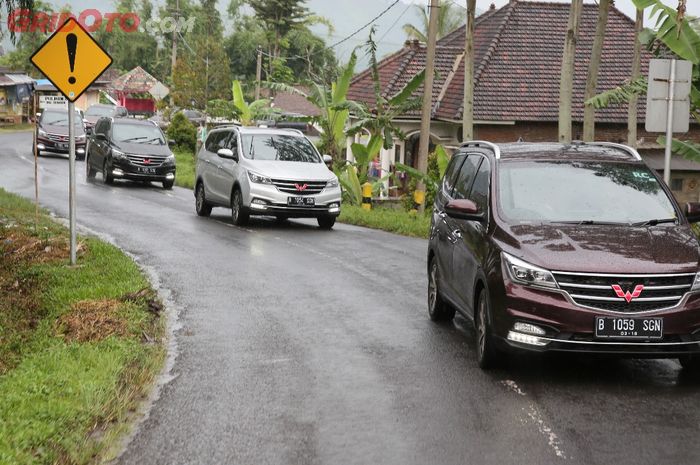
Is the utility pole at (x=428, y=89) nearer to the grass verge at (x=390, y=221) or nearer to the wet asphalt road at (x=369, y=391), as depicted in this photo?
the grass verge at (x=390, y=221)

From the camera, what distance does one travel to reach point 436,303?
1130cm

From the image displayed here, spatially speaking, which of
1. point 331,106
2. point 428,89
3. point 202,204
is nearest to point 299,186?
point 202,204

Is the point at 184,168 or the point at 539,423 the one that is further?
the point at 184,168

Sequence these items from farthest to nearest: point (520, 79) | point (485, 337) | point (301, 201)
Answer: point (520, 79) < point (301, 201) < point (485, 337)

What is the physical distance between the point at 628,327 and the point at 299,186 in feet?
43.8

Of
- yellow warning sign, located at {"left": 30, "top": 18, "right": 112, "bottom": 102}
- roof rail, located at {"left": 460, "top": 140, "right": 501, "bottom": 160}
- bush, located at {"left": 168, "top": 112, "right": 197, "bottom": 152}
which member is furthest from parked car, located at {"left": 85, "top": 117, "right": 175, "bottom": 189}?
roof rail, located at {"left": 460, "top": 140, "right": 501, "bottom": 160}

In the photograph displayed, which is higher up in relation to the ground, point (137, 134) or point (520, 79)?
point (520, 79)

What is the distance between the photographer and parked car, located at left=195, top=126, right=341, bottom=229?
2100 centimetres

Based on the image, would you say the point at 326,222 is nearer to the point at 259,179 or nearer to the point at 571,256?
the point at 259,179

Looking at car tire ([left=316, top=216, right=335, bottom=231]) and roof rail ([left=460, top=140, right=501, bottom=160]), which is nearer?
roof rail ([left=460, top=140, right=501, bottom=160])

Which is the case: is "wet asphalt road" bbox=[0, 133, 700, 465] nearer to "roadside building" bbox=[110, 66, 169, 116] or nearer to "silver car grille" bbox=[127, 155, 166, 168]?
"silver car grille" bbox=[127, 155, 166, 168]

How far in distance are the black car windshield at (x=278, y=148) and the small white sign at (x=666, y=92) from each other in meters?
9.16

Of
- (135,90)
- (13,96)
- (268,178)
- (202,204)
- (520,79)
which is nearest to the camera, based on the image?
(268,178)

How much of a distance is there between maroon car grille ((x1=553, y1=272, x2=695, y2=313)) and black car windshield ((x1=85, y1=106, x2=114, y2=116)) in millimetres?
58856
